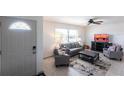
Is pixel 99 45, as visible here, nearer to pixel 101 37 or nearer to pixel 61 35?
pixel 101 37

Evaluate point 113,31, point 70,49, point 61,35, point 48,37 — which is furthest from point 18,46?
point 113,31

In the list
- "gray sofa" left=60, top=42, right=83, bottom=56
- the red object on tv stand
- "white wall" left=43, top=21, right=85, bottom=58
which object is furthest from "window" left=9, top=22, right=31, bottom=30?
the red object on tv stand

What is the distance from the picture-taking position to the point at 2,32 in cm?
242

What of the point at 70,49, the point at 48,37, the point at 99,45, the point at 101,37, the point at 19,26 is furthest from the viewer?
the point at 99,45

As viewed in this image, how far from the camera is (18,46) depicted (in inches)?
105

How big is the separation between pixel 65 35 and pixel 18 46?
4.64m

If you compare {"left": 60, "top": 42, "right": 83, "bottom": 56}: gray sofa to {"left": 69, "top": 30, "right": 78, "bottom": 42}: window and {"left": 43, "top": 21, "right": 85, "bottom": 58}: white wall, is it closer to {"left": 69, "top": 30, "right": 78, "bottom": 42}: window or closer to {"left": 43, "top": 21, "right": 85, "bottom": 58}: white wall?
{"left": 43, "top": 21, "right": 85, "bottom": 58}: white wall

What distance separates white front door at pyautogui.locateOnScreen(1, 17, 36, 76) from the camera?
2484 millimetres

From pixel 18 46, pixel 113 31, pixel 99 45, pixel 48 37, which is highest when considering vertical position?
pixel 113 31

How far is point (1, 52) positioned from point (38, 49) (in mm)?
1073

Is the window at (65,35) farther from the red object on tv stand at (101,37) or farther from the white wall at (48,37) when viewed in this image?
the red object on tv stand at (101,37)

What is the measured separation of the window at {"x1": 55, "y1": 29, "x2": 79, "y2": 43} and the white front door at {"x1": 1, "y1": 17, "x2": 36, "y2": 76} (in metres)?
3.45
